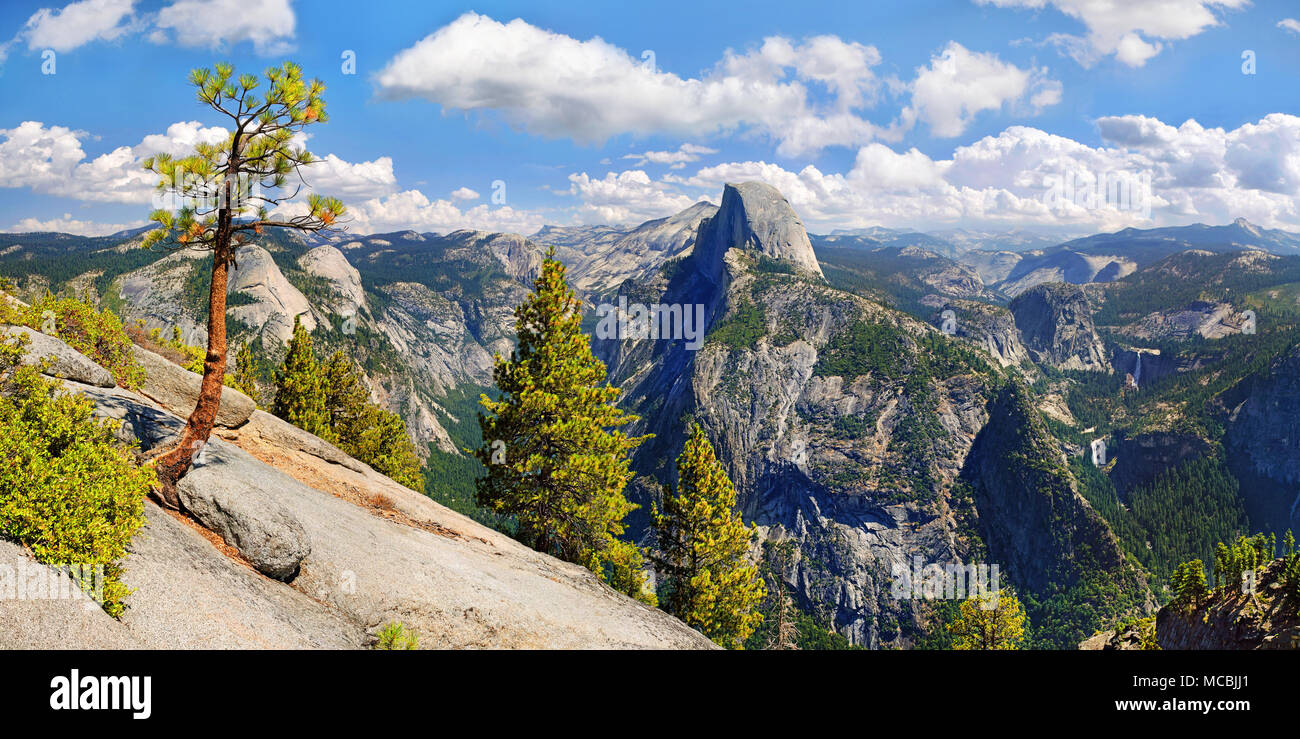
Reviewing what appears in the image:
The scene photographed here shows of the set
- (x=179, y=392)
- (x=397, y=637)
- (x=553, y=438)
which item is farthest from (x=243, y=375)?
(x=397, y=637)

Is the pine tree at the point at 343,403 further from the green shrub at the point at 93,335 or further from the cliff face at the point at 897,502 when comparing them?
the cliff face at the point at 897,502

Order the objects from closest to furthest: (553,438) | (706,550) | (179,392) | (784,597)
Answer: (179,392), (553,438), (706,550), (784,597)

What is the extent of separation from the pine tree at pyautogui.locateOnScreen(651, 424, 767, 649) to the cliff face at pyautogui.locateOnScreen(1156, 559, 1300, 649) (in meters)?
25.7

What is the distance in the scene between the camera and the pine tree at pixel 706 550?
30797 mm

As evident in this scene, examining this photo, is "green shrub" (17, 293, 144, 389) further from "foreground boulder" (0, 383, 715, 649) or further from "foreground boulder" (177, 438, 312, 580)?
"foreground boulder" (177, 438, 312, 580)

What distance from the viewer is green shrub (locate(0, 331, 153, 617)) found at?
912cm

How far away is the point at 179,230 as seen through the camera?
12984 millimetres

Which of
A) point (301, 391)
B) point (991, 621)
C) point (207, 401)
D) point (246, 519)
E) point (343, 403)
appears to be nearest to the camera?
point (246, 519)

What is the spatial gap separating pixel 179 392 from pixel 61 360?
5243 millimetres

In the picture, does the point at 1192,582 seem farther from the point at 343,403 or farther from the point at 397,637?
the point at 343,403

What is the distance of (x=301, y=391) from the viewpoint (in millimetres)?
39406

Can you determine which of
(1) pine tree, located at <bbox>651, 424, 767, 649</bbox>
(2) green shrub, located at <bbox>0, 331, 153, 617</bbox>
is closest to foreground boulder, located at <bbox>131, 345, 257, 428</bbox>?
(2) green shrub, located at <bbox>0, 331, 153, 617</bbox>

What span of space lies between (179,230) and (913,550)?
617 ft
